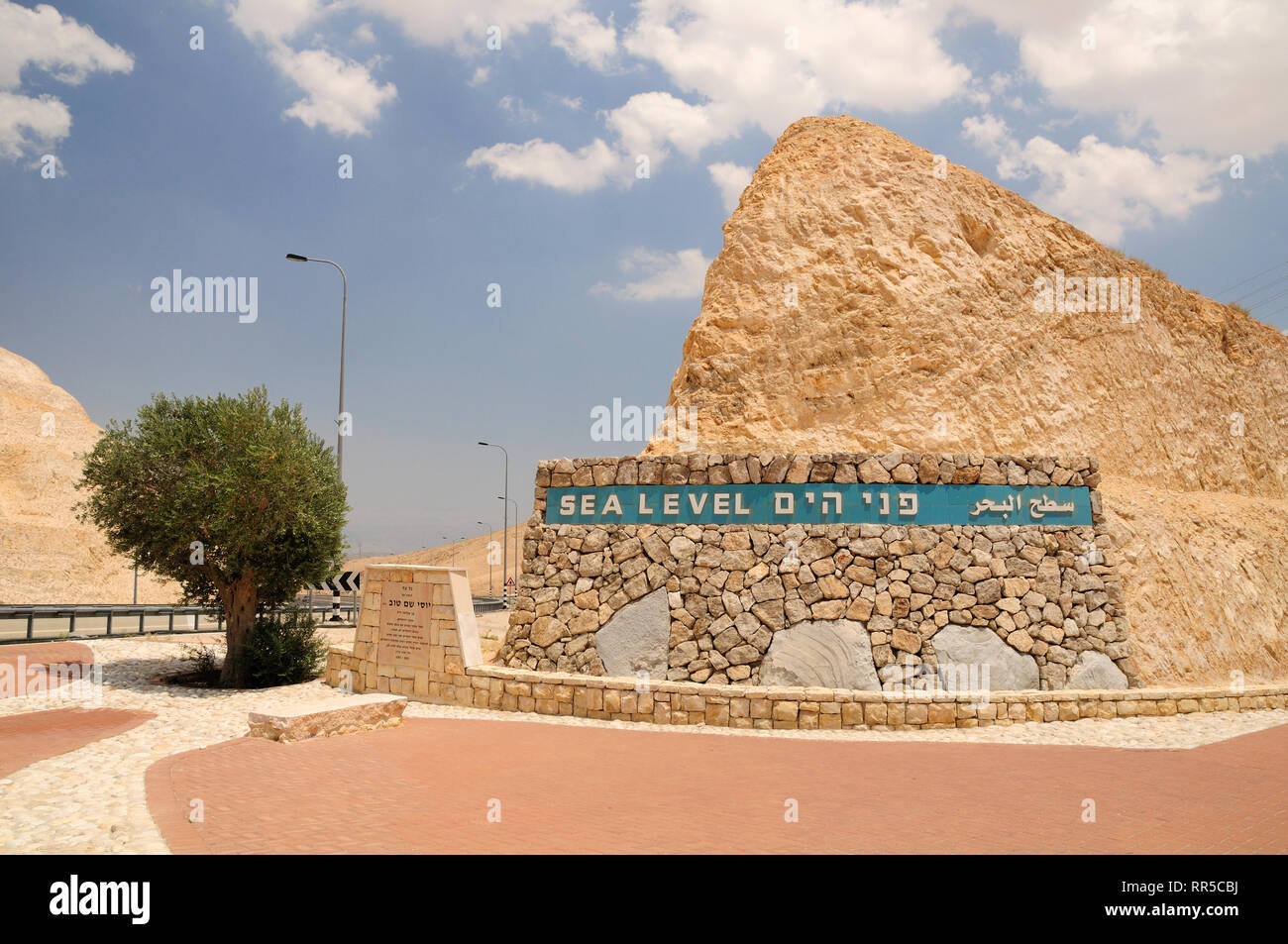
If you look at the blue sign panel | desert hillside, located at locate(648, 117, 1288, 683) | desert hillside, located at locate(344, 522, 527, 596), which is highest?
desert hillside, located at locate(648, 117, 1288, 683)

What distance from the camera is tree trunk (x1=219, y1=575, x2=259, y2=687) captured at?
1430cm

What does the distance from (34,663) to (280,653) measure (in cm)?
486

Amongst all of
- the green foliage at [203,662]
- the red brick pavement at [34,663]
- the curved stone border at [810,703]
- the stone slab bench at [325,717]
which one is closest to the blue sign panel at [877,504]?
the curved stone border at [810,703]

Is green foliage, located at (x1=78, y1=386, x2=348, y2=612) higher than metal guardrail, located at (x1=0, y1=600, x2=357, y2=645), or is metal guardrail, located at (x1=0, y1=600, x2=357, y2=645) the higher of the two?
green foliage, located at (x1=78, y1=386, x2=348, y2=612)

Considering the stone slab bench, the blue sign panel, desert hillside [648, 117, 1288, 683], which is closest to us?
the stone slab bench

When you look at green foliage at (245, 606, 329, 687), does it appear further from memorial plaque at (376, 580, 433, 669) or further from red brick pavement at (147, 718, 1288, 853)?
red brick pavement at (147, 718, 1288, 853)

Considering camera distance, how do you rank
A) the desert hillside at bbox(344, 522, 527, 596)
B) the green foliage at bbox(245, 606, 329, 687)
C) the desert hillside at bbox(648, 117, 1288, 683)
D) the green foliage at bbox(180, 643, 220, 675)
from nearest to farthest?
the green foliage at bbox(245, 606, 329, 687), the green foliage at bbox(180, 643, 220, 675), the desert hillside at bbox(648, 117, 1288, 683), the desert hillside at bbox(344, 522, 527, 596)

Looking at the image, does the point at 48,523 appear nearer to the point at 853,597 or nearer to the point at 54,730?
the point at 54,730

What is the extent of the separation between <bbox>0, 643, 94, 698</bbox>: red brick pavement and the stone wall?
835 centimetres

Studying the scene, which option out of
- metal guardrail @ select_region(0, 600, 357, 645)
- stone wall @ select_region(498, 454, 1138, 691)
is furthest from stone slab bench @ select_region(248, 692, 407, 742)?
metal guardrail @ select_region(0, 600, 357, 645)

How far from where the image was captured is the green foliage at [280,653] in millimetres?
14430

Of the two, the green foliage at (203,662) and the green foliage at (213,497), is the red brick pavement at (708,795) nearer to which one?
the green foliage at (213,497)

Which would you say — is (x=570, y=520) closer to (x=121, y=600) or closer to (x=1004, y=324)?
(x=1004, y=324)

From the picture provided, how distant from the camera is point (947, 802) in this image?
6.82 meters
